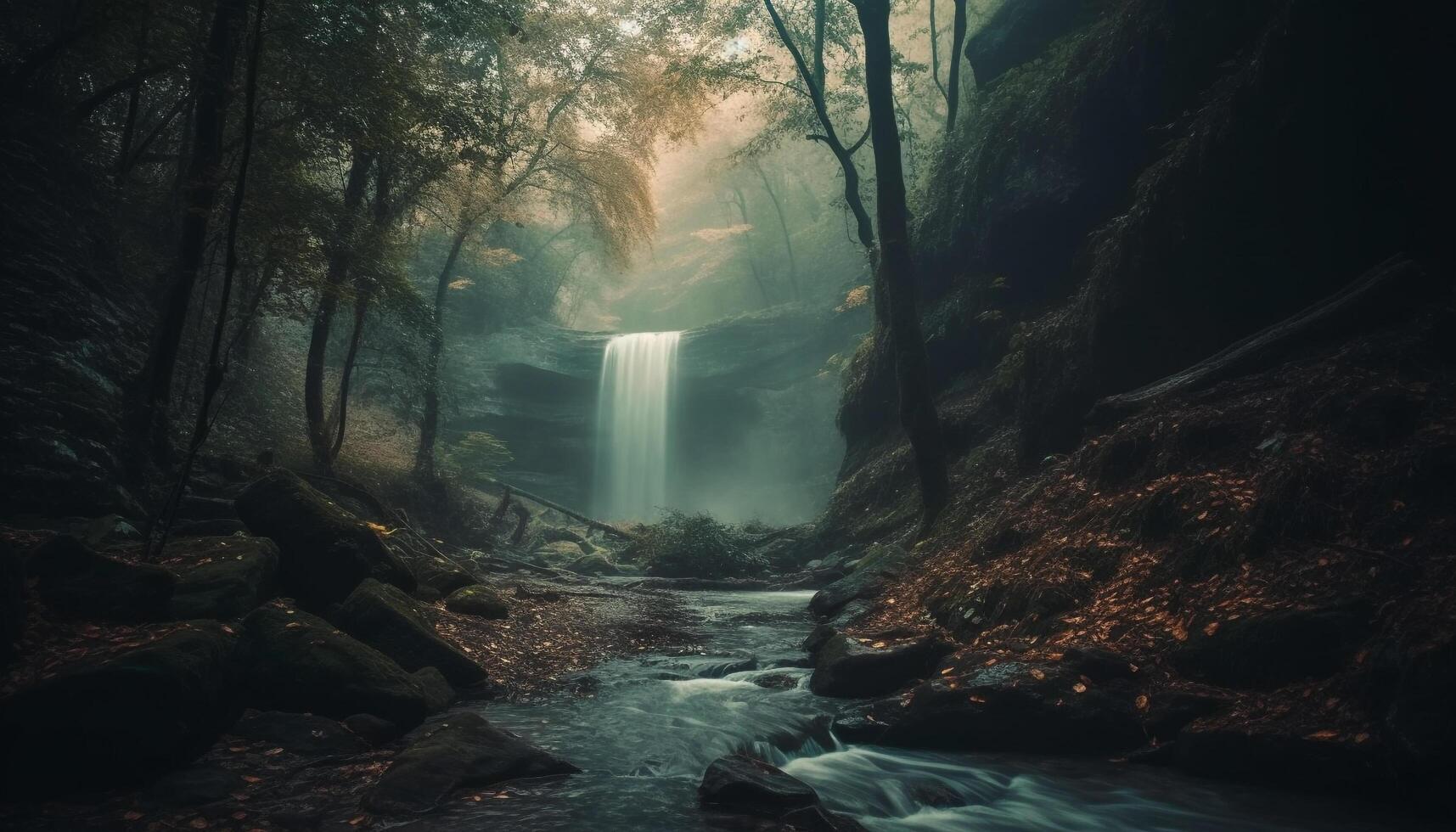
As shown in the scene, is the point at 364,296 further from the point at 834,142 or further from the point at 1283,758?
the point at 1283,758

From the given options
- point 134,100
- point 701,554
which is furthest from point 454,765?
point 701,554

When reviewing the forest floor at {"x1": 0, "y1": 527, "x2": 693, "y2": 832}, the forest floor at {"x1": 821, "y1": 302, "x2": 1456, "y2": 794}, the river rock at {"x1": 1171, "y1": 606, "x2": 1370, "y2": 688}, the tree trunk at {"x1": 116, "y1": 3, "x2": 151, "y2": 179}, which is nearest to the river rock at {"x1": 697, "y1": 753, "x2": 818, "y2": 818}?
the forest floor at {"x1": 0, "y1": 527, "x2": 693, "y2": 832}

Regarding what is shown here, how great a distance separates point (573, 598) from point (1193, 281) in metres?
9.88

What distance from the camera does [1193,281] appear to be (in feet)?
25.7

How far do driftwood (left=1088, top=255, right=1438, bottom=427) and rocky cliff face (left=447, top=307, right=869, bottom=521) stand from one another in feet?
82.5

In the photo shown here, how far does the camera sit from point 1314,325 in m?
6.45

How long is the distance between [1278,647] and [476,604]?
7443mm

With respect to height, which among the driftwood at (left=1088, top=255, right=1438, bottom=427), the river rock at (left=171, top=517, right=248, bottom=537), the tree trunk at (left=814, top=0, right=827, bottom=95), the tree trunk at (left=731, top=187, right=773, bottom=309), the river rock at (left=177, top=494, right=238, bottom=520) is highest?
the tree trunk at (left=731, top=187, right=773, bottom=309)

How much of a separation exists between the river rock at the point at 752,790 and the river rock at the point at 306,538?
3999 mm

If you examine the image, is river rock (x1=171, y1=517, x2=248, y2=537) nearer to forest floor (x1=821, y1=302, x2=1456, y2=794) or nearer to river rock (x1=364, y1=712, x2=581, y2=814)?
river rock (x1=364, y1=712, x2=581, y2=814)

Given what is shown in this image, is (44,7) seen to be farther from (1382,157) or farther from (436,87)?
(1382,157)

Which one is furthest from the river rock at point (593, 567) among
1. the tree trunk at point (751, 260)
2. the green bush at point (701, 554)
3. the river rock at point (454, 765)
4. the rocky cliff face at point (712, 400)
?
the tree trunk at point (751, 260)

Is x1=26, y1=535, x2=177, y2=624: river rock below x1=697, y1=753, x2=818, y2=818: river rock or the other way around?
the other way around

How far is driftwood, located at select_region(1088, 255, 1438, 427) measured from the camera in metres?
6.03
